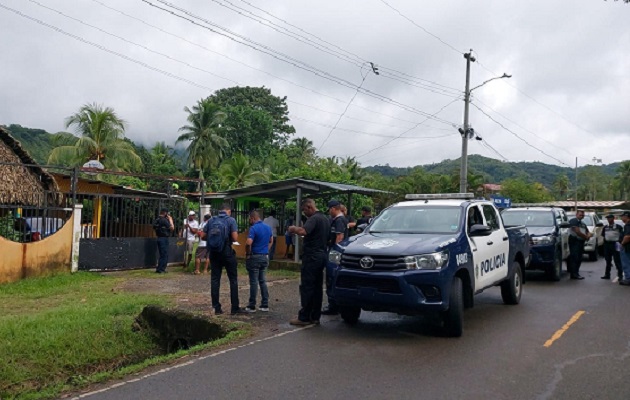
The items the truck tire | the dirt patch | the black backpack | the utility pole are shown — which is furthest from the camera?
the utility pole

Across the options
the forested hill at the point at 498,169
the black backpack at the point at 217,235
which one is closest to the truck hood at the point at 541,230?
the black backpack at the point at 217,235

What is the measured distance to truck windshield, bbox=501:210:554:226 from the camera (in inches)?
530

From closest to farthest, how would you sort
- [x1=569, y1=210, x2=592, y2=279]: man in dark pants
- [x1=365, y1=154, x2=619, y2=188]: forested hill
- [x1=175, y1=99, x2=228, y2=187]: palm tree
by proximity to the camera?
[x1=569, y1=210, x2=592, y2=279]: man in dark pants < [x1=175, y1=99, x2=228, y2=187]: palm tree < [x1=365, y1=154, x2=619, y2=188]: forested hill

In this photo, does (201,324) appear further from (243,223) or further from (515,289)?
(243,223)

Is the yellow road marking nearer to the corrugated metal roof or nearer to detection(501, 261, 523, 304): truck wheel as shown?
detection(501, 261, 523, 304): truck wheel

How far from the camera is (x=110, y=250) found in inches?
533

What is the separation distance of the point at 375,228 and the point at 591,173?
85430 millimetres

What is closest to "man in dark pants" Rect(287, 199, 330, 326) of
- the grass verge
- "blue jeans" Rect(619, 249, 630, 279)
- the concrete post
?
the grass verge

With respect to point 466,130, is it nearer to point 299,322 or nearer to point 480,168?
point 299,322

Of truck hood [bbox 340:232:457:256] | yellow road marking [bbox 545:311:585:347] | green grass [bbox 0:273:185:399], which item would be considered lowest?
green grass [bbox 0:273:185:399]

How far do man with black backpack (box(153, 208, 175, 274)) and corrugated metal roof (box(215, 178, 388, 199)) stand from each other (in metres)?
2.39

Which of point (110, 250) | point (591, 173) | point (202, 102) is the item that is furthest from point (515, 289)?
point (591, 173)

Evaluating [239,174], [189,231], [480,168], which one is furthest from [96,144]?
[480,168]

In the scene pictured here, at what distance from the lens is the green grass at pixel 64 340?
239 inches
